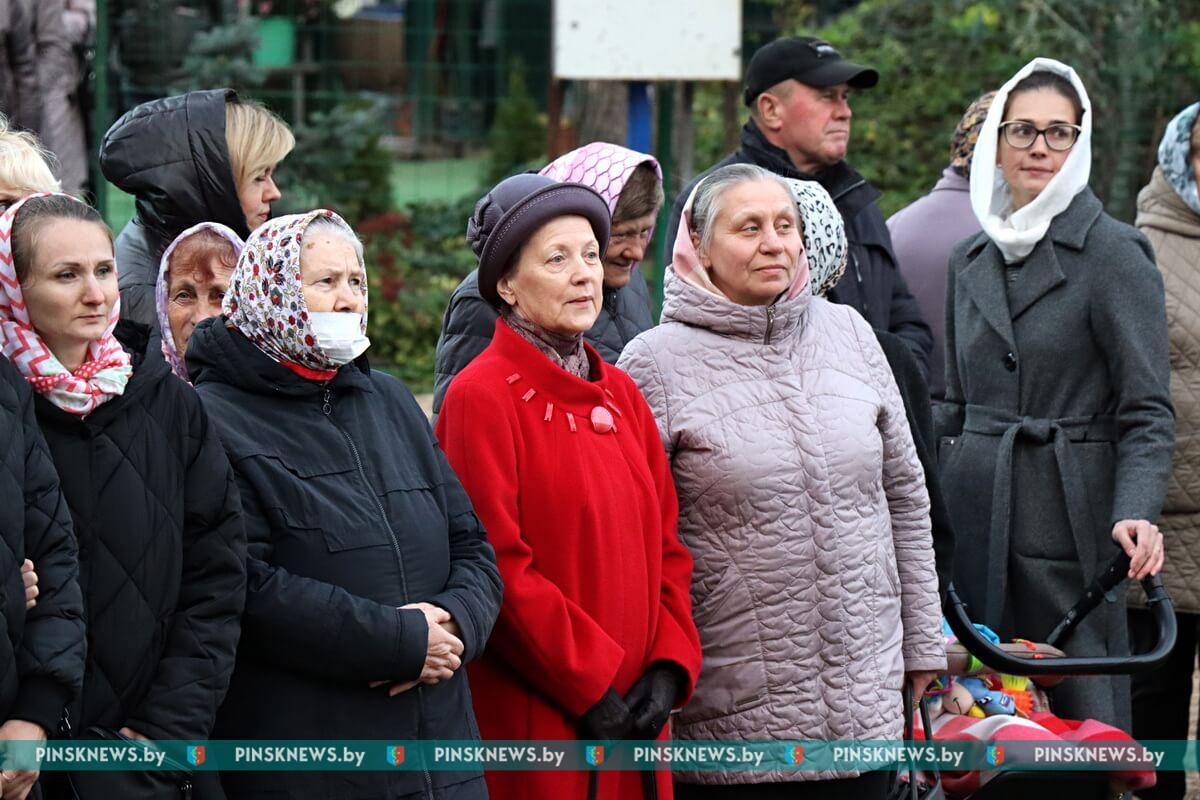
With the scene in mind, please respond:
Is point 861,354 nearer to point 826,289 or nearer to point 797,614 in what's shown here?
point 826,289

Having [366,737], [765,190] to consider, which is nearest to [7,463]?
[366,737]

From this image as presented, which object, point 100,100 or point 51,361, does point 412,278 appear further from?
point 51,361

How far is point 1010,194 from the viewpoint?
479 centimetres

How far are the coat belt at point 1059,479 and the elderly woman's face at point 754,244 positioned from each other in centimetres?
112

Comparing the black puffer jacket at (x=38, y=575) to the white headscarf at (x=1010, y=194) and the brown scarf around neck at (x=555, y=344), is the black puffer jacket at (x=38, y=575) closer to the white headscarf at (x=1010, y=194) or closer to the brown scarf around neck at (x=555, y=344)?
the brown scarf around neck at (x=555, y=344)

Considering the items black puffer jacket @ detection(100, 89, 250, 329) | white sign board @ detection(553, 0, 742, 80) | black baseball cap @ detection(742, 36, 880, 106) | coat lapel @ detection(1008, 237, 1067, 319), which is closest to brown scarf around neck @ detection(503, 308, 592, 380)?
black puffer jacket @ detection(100, 89, 250, 329)

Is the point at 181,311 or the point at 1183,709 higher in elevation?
the point at 181,311

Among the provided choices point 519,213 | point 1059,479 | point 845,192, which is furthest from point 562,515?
point 845,192

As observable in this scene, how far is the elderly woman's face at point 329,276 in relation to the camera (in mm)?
3178

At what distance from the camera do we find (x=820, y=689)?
359cm

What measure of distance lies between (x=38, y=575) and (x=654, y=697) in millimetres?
1247

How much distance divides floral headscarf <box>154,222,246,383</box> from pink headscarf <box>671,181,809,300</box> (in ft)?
3.20

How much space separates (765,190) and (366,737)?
1.51 meters

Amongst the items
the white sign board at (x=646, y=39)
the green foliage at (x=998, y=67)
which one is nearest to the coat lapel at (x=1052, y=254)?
the white sign board at (x=646, y=39)
